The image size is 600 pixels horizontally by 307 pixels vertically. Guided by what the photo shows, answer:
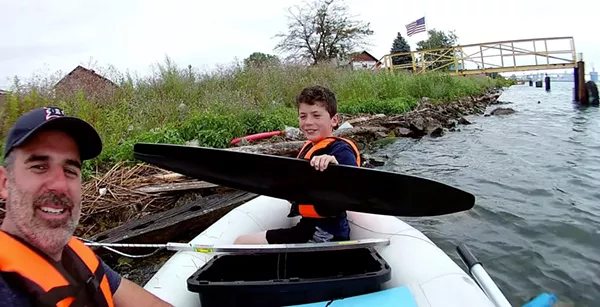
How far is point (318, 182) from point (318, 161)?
0.19 meters

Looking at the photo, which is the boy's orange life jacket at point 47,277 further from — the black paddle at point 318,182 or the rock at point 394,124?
the rock at point 394,124

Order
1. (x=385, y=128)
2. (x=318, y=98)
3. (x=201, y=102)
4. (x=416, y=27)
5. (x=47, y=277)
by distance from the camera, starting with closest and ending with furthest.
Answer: (x=47, y=277) < (x=318, y=98) < (x=201, y=102) < (x=385, y=128) < (x=416, y=27)

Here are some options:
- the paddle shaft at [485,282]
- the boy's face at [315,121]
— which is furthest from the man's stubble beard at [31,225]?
the paddle shaft at [485,282]

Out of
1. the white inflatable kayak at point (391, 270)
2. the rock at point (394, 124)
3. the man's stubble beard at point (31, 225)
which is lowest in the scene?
the white inflatable kayak at point (391, 270)

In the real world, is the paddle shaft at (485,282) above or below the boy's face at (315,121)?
below

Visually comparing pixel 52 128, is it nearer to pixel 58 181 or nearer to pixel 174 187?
pixel 58 181

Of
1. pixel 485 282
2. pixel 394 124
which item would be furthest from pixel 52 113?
pixel 394 124

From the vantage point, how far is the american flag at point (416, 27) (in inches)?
779

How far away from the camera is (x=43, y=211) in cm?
103

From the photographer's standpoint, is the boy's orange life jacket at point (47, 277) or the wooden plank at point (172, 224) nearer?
the boy's orange life jacket at point (47, 277)

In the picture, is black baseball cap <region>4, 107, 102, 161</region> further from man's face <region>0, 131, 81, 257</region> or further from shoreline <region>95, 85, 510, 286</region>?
shoreline <region>95, 85, 510, 286</region>

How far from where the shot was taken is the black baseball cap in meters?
1.03

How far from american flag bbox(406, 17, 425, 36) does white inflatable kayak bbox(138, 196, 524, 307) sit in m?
19.6

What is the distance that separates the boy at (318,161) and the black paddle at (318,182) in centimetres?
7
